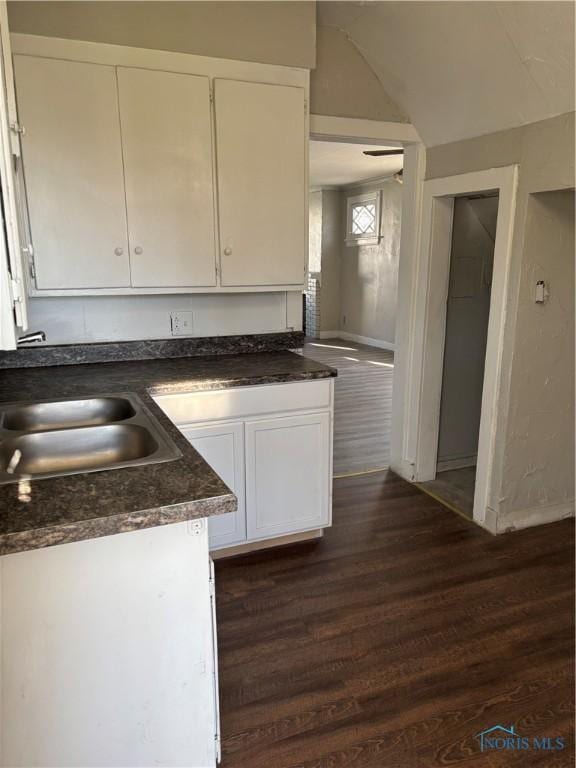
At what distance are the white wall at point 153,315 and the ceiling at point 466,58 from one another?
122 cm

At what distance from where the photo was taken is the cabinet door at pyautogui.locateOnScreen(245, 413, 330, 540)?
2.48 meters

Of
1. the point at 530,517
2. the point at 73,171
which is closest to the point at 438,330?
the point at 530,517

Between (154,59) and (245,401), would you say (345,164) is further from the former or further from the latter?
(245,401)

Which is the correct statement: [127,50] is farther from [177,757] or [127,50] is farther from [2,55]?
[177,757]

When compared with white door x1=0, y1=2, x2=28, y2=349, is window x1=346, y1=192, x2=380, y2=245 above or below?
above

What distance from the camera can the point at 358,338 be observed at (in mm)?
8727

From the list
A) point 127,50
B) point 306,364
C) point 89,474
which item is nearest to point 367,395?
point 306,364

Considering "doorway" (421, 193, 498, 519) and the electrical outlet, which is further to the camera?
"doorway" (421, 193, 498, 519)

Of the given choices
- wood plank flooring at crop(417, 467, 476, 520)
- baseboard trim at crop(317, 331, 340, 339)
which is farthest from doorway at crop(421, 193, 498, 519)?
baseboard trim at crop(317, 331, 340, 339)

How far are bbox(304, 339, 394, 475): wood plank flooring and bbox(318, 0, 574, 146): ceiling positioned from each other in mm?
2091

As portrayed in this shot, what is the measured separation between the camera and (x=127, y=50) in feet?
7.39

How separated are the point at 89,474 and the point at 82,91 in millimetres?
1719

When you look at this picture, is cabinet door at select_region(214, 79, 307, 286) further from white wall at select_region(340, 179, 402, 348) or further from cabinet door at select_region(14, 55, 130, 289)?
white wall at select_region(340, 179, 402, 348)

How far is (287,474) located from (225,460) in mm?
326
